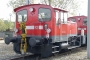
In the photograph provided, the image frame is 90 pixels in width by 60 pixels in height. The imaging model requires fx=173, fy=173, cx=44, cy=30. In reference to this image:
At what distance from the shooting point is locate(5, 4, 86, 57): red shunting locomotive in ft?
29.4

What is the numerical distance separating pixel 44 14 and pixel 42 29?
2.75ft

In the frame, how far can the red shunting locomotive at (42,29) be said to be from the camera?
897 centimetres

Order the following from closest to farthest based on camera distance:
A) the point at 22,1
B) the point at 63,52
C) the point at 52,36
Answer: the point at 52,36 < the point at 63,52 < the point at 22,1

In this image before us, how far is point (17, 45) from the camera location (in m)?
9.81

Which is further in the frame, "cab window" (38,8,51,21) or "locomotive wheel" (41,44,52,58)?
"cab window" (38,8,51,21)

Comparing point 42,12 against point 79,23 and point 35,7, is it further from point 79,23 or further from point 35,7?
point 79,23

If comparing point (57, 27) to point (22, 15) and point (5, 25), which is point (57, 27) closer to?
point (22, 15)

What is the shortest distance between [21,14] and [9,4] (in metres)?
10.6

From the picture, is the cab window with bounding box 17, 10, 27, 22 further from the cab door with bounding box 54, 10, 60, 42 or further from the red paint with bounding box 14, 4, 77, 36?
the cab door with bounding box 54, 10, 60, 42

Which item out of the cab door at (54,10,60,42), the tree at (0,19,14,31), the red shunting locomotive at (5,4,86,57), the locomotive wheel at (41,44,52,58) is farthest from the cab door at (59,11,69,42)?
the tree at (0,19,14,31)

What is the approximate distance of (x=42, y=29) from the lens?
30.5 ft

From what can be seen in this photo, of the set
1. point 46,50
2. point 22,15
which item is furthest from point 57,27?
point 22,15

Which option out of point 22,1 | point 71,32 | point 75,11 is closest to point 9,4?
point 22,1

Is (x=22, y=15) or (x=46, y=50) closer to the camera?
(x=46, y=50)
